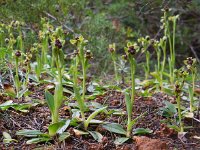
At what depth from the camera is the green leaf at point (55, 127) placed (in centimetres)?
203

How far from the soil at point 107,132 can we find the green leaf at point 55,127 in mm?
43

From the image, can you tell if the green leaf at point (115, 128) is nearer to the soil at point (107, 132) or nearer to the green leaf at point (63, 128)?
the soil at point (107, 132)

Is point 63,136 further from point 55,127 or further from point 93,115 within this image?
point 93,115

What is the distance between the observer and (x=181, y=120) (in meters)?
2.50

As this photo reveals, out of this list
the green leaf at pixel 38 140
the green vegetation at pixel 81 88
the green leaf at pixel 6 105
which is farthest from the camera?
the green leaf at pixel 6 105

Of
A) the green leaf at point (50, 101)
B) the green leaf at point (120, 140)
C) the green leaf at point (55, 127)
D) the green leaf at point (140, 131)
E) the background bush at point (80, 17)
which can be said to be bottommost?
the green leaf at point (120, 140)

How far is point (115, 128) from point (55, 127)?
1.16ft

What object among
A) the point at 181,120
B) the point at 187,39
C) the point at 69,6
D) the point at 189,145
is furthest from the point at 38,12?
the point at 187,39

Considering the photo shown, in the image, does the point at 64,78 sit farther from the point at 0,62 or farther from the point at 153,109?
the point at 153,109

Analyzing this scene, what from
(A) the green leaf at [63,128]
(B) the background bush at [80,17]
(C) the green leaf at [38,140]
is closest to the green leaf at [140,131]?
(A) the green leaf at [63,128]

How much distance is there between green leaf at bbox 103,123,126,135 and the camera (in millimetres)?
2174

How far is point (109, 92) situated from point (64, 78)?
38 centimetres

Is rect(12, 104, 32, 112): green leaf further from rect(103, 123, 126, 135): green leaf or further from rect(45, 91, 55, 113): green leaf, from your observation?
rect(103, 123, 126, 135): green leaf

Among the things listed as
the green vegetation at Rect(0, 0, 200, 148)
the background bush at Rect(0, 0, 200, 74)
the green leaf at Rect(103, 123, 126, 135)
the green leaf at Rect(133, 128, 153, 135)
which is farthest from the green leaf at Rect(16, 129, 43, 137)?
the background bush at Rect(0, 0, 200, 74)
